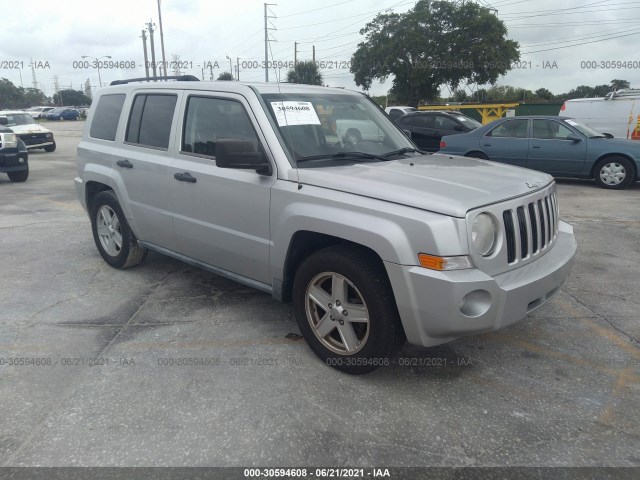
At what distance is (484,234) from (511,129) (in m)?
8.81

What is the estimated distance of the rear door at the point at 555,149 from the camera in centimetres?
1021

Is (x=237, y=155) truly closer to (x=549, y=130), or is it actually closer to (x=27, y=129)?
(x=549, y=130)

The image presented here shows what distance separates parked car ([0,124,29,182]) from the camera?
36.6 ft

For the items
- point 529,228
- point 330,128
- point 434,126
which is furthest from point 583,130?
point 529,228

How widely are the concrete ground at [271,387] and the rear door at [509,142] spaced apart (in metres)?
6.02

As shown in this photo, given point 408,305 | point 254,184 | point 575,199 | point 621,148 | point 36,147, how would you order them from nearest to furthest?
1. point 408,305
2. point 254,184
3. point 575,199
4. point 621,148
5. point 36,147

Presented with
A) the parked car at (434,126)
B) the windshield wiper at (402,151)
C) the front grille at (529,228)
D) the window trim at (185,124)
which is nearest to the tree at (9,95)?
the parked car at (434,126)

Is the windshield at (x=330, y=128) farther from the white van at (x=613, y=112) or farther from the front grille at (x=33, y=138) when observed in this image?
the front grille at (x=33, y=138)

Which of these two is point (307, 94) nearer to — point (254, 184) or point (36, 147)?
point (254, 184)

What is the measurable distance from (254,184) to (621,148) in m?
9.12

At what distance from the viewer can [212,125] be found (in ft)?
12.9

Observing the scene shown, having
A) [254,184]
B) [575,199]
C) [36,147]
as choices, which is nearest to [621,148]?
[575,199]

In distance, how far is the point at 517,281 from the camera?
2877 mm

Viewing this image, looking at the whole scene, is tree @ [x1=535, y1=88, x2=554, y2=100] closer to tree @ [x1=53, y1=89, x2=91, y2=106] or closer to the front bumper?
the front bumper
